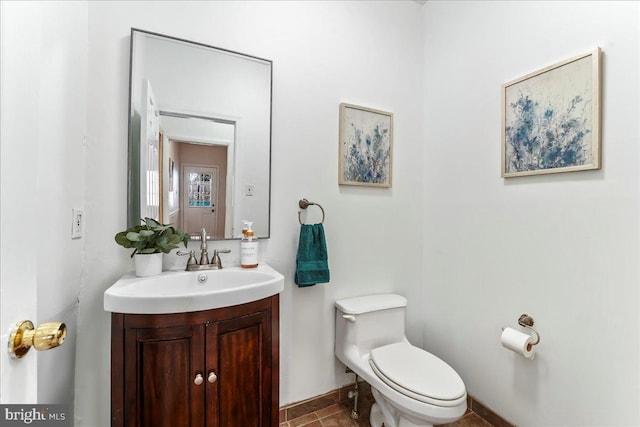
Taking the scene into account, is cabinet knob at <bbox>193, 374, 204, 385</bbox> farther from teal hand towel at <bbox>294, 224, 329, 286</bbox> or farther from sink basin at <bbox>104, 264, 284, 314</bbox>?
teal hand towel at <bbox>294, 224, 329, 286</bbox>

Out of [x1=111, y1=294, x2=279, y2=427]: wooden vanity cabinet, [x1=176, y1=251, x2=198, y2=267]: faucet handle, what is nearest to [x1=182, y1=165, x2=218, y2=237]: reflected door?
[x1=176, y1=251, x2=198, y2=267]: faucet handle

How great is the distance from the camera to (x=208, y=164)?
143 cm

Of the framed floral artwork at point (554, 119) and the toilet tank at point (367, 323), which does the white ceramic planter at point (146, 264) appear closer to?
the toilet tank at point (367, 323)

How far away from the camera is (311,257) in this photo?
152 cm

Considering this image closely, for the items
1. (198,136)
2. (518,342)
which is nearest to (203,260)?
(198,136)

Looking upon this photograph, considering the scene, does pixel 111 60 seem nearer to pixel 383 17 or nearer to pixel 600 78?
pixel 383 17

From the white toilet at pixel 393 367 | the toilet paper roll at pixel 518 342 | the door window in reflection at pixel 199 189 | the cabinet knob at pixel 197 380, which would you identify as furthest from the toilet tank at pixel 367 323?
the door window in reflection at pixel 199 189

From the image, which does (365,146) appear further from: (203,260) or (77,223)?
(77,223)

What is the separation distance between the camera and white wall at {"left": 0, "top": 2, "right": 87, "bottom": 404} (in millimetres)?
416

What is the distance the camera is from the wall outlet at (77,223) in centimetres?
113

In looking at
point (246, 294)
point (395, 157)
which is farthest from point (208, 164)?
point (395, 157)

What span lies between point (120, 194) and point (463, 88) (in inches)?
76.2

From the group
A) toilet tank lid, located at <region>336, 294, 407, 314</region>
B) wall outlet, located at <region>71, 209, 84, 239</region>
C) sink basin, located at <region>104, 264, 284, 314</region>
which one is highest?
wall outlet, located at <region>71, 209, 84, 239</region>

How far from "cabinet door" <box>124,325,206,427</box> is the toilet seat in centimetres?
81
